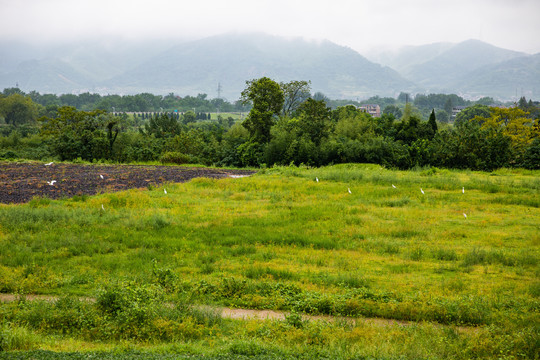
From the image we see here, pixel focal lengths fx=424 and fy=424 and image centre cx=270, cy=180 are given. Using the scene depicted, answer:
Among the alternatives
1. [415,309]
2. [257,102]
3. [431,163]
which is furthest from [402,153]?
[415,309]

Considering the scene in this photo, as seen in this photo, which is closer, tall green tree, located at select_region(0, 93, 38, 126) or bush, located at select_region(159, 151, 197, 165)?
bush, located at select_region(159, 151, 197, 165)

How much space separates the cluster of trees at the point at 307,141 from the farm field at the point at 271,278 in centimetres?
1883

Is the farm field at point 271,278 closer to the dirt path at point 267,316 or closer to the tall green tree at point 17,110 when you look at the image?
the dirt path at point 267,316

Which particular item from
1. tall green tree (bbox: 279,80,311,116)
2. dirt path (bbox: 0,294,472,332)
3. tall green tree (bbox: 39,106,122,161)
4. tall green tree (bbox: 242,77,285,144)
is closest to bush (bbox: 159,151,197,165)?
tall green tree (bbox: 39,106,122,161)

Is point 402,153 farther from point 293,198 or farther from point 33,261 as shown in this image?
point 33,261

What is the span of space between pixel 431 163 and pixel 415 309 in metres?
33.7

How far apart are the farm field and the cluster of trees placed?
1883 centimetres

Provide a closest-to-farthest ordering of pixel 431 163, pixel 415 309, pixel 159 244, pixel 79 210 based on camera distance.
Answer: pixel 415 309 → pixel 159 244 → pixel 79 210 → pixel 431 163

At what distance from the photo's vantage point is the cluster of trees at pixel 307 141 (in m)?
38.2

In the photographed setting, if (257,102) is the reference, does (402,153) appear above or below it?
below

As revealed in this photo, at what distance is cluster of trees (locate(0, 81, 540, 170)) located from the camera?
3816 cm

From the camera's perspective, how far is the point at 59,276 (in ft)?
34.0

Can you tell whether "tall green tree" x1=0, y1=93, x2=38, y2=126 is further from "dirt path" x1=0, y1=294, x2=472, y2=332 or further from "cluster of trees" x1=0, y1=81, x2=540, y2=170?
"dirt path" x1=0, y1=294, x2=472, y2=332

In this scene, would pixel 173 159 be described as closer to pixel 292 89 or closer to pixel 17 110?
pixel 292 89
